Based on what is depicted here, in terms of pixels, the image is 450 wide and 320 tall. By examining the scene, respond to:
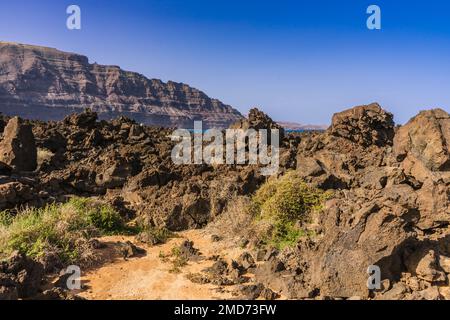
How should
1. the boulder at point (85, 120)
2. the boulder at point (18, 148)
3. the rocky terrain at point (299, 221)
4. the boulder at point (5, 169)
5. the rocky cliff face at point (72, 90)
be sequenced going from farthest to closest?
1. the rocky cliff face at point (72, 90)
2. the boulder at point (85, 120)
3. the boulder at point (18, 148)
4. the boulder at point (5, 169)
5. the rocky terrain at point (299, 221)

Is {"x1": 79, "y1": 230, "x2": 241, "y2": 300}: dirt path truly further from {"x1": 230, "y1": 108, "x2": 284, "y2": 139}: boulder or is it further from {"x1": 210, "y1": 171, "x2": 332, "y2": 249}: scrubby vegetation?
{"x1": 230, "y1": 108, "x2": 284, "y2": 139}: boulder

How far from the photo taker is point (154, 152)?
56.1 feet

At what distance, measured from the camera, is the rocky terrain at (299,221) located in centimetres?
680

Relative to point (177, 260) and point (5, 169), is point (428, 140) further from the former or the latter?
point (5, 169)

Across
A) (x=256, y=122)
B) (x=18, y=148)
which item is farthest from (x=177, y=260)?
(x=256, y=122)

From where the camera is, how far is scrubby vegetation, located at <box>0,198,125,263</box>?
323 inches

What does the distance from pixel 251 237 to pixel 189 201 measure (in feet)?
7.45

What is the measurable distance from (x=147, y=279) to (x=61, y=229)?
8.39 feet

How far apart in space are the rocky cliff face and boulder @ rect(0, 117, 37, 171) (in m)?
130

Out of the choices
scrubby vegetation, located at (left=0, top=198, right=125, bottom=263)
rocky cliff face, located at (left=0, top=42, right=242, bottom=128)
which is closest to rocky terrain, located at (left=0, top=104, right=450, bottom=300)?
scrubby vegetation, located at (left=0, top=198, right=125, bottom=263)

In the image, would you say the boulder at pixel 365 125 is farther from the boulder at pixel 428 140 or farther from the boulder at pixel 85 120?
the boulder at pixel 85 120

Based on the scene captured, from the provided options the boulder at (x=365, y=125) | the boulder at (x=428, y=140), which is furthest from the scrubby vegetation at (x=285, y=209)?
the boulder at (x=365, y=125)

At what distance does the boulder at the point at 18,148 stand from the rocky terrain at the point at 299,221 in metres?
0.04

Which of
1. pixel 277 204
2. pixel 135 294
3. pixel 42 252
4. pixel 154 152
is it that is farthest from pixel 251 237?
pixel 154 152
